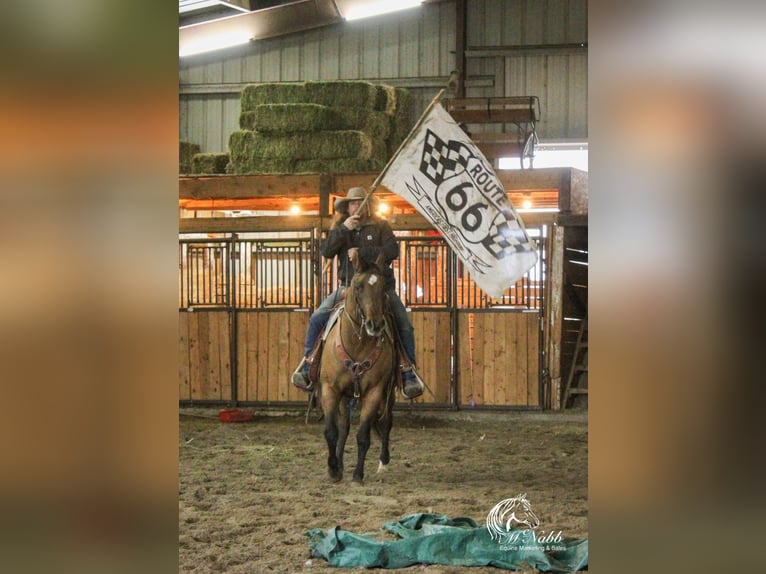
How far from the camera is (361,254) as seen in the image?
23.4ft

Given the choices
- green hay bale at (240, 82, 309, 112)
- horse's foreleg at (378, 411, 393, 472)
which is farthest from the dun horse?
green hay bale at (240, 82, 309, 112)

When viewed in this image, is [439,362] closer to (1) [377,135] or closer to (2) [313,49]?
(1) [377,135]

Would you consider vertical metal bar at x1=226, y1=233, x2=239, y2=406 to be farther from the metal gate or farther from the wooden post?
the wooden post

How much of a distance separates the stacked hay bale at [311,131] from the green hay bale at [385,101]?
10 cm

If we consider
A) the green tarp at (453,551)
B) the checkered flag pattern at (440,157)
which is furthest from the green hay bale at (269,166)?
the green tarp at (453,551)

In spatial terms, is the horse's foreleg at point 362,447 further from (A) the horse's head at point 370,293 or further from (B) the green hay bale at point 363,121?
(B) the green hay bale at point 363,121

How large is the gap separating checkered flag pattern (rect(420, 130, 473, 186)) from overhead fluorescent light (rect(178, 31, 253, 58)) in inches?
430

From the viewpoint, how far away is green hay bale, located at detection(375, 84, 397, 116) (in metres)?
14.2

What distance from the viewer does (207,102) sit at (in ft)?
58.2

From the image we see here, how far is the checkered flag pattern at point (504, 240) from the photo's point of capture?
586 centimetres
